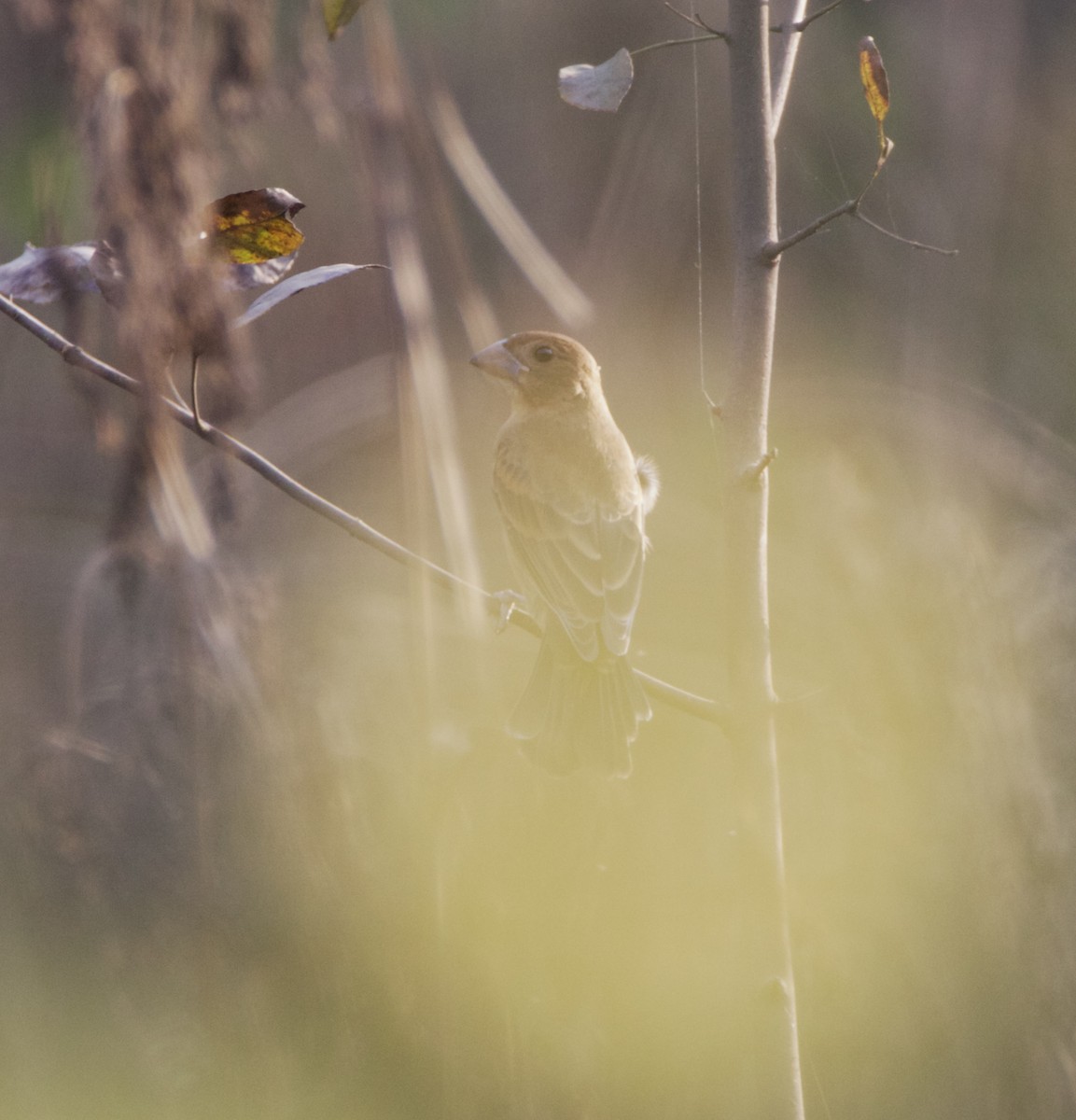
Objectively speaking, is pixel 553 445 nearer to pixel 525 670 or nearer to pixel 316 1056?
pixel 525 670

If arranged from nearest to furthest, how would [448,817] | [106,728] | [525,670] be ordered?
[448,817]
[106,728]
[525,670]

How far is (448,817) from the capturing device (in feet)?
7.34

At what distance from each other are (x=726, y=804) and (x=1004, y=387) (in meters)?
2.00

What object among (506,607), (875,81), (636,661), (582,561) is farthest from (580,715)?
(875,81)

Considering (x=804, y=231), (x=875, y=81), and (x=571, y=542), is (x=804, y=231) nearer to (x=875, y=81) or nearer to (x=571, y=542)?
(x=875, y=81)

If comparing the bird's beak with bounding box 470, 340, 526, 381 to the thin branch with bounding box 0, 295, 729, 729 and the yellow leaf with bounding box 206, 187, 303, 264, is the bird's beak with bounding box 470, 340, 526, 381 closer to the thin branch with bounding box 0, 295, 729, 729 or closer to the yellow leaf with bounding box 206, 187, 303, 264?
the thin branch with bounding box 0, 295, 729, 729

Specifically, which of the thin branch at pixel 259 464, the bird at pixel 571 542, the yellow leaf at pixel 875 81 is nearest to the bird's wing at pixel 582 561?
the bird at pixel 571 542

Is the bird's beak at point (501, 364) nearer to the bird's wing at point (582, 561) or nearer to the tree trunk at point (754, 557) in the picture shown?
the bird's wing at point (582, 561)

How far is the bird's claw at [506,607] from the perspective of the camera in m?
2.12

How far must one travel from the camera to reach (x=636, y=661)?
10.3 ft

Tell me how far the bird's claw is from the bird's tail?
0.30 feet

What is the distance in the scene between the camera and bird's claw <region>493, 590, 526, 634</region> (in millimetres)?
2121

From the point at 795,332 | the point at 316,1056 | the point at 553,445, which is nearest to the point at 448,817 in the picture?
the point at 316,1056

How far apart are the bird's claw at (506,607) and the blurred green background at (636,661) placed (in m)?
0.09
